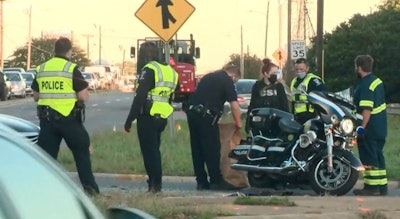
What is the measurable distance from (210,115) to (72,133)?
241 cm

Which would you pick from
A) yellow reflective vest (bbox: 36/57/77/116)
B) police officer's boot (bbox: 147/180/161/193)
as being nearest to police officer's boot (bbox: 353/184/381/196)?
police officer's boot (bbox: 147/180/161/193)

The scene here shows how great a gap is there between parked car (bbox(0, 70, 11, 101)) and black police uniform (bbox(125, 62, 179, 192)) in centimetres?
3257

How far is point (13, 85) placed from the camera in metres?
54.4

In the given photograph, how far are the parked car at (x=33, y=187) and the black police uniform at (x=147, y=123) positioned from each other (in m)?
7.51

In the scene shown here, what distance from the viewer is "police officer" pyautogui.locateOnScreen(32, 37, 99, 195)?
32.3 ft

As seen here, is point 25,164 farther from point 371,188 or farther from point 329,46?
point 329,46

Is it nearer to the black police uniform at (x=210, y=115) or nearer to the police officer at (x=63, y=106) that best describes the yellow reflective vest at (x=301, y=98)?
the black police uniform at (x=210, y=115)

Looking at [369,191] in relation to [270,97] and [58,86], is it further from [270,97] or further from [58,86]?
[58,86]

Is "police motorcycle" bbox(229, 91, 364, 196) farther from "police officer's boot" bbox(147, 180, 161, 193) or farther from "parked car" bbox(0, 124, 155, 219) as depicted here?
"parked car" bbox(0, 124, 155, 219)

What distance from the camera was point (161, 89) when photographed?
35.6 ft

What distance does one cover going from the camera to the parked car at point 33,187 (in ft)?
9.42

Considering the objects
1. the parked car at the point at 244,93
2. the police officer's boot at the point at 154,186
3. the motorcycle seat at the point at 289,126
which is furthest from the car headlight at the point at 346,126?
the parked car at the point at 244,93

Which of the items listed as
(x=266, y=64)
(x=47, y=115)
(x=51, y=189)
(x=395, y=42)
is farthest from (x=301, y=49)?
(x=51, y=189)

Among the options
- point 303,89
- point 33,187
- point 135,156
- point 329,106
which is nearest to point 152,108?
point 329,106
